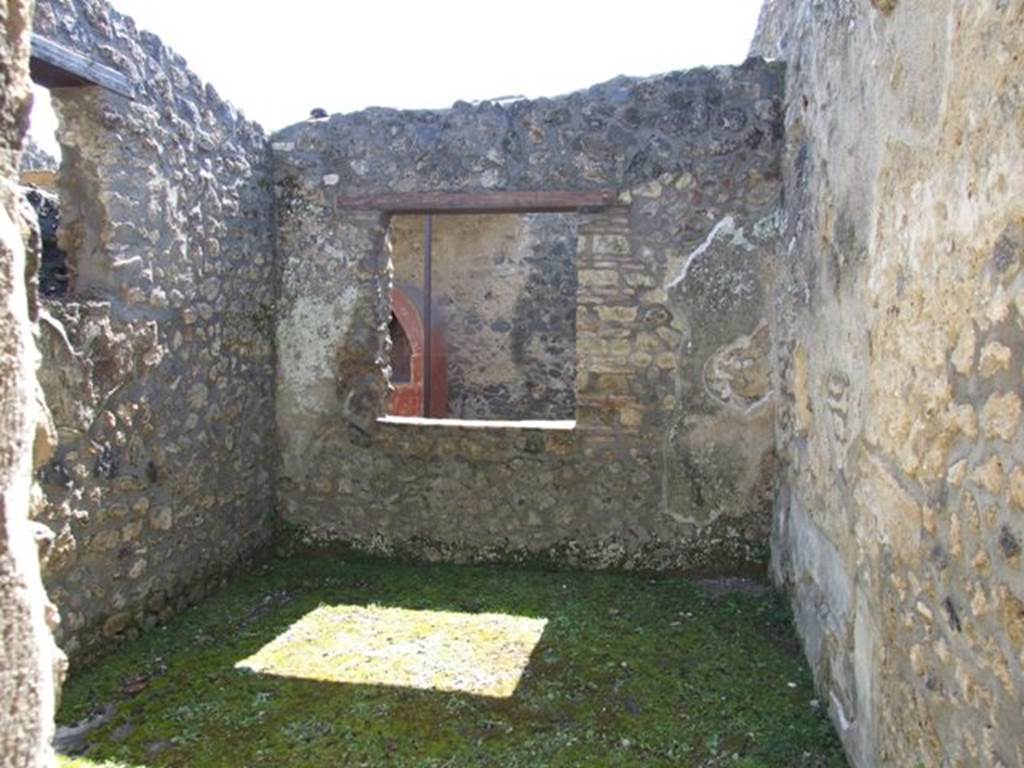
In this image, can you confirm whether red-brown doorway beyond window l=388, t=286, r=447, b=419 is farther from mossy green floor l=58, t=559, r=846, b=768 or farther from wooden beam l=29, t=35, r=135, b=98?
wooden beam l=29, t=35, r=135, b=98

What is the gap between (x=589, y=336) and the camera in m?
4.58

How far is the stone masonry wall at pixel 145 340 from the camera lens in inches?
127

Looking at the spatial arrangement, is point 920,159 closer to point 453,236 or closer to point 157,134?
point 157,134

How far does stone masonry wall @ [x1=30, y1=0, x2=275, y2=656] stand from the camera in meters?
3.23

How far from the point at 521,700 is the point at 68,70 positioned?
2.85 metres

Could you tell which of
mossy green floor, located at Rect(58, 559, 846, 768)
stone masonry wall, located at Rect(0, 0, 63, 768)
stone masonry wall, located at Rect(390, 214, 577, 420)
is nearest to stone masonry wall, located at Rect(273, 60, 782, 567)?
mossy green floor, located at Rect(58, 559, 846, 768)

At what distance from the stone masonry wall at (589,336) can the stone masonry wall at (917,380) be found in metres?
0.96

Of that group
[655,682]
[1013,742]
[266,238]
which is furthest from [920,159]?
[266,238]

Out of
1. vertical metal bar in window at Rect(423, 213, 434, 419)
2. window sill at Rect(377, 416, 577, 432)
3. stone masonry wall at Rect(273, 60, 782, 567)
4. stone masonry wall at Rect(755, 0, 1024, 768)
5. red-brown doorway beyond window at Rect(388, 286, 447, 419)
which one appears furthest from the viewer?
red-brown doorway beyond window at Rect(388, 286, 447, 419)

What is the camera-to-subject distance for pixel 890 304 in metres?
2.20

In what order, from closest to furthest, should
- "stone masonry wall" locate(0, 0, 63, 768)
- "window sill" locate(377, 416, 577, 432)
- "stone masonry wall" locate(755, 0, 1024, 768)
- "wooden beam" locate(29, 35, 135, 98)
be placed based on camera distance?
"stone masonry wall" locate(0, 0, 63, 768)
"stone masonry wall" locate(755, 0, 1024, 768)
"wooden beam" locate(29, 35, 135, 98)
"window sill" locate(377, 416, 577, 432)

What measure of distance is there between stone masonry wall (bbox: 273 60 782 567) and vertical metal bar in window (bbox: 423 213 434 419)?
4.44 m

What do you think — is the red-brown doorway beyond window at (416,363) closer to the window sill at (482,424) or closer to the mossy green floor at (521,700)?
the window sill at (482,424)

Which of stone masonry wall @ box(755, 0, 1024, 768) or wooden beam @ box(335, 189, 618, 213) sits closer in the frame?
stone masonry wall @ box(755, 0, 1024, 768)
